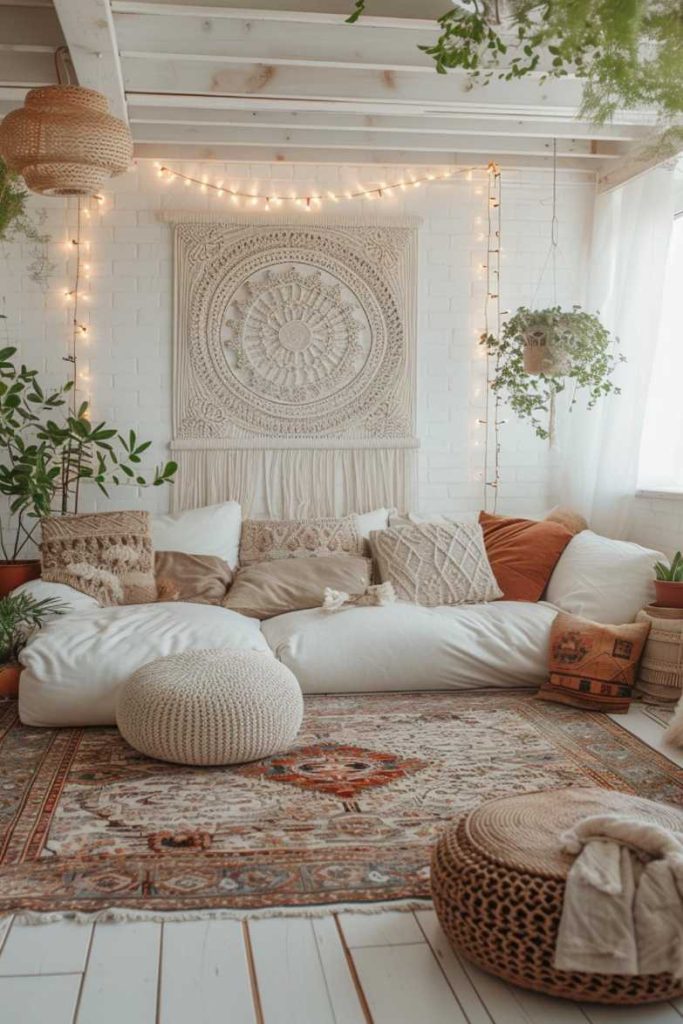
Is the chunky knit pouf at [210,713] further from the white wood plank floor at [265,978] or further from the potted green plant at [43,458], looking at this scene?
the potted green plant at [43,458]

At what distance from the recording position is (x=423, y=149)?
5.58m

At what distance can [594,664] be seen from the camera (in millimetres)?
4293

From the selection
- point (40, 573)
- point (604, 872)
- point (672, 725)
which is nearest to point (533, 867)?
point (604, 872)

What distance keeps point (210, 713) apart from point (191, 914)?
1026 millimetres

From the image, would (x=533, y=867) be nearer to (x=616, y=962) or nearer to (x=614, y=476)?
(x=616, y=962)

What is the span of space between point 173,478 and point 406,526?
4.46ft

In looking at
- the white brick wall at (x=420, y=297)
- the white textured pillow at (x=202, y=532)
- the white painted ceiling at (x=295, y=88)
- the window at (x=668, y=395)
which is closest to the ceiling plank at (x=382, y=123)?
the white painted ceiling at (x=295, y=88)

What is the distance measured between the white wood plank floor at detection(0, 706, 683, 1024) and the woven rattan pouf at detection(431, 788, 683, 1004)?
→ 0.20ft

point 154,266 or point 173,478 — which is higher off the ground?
point 154,266

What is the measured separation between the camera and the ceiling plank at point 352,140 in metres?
5.44

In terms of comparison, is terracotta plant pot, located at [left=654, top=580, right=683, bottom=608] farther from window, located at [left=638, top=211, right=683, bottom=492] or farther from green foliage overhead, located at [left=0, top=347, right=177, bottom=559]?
green foliage overhead, located at [left=0, top=347, right=177, bottom=559]

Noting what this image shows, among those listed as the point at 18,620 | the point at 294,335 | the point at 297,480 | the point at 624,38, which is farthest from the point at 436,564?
the point at 624,38

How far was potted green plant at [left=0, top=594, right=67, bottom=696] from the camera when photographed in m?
4.30

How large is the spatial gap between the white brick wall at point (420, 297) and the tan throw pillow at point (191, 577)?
0.69 meters
